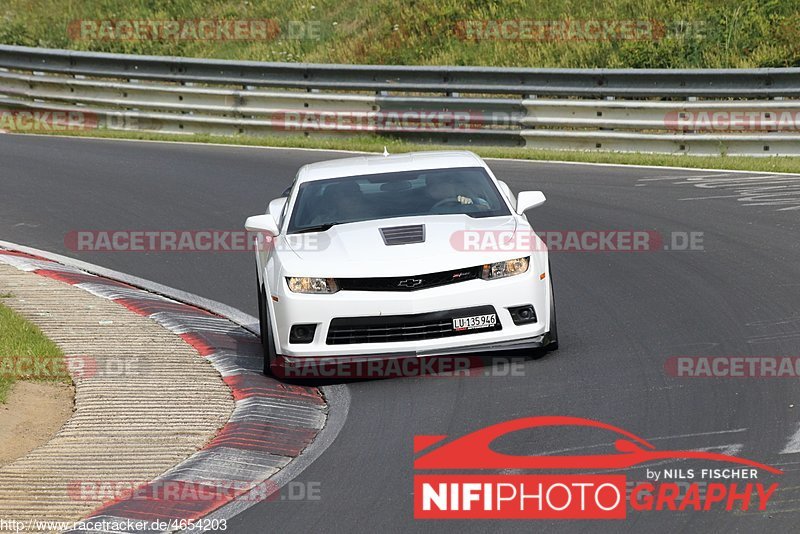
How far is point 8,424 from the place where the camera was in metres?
8.09

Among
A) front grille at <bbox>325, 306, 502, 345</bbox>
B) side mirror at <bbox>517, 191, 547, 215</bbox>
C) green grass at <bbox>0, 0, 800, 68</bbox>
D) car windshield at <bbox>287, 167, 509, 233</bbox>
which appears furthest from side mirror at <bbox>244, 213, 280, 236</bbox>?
green grass at <bbox>0, 0, 800, 68</bbox>

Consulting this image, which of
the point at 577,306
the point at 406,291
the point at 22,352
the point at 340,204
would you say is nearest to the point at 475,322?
the point at 406,291

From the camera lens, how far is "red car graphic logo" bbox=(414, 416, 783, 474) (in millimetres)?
6754

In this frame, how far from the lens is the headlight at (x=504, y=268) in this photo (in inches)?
345

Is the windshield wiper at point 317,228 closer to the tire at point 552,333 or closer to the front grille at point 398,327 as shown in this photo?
the front grille at point 398,327

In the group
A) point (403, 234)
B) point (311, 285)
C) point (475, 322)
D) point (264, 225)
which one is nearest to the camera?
point (475, 322)

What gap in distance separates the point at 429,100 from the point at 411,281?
11.6 m

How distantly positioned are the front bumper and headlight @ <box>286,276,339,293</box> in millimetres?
52

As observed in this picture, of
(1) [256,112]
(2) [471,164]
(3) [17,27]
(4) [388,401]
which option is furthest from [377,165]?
→ (3) [17,27]

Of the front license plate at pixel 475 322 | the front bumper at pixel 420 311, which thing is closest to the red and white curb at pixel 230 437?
the front bumper at pixel 420 311

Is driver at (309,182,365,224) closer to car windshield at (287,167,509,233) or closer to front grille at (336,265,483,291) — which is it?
car windshield at (287,167,509,233)

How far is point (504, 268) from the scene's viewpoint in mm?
8820

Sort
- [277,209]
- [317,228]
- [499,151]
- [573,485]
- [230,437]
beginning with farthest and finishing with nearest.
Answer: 1. [499,151]
2. [277,209]
3. [317,228]
4. [230,437]
5. [573,485]

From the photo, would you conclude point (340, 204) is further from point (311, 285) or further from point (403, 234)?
point (311, 285)
